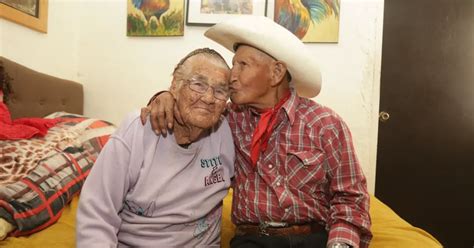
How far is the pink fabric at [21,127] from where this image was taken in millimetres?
1556

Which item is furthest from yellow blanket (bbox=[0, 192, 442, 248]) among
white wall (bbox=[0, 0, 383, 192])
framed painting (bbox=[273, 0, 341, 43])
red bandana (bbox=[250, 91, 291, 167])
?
framed painting (bbox=[273, 0, 341, 43])

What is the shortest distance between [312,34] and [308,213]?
2.01 m

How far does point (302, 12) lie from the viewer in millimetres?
2939

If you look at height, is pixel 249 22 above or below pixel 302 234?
above

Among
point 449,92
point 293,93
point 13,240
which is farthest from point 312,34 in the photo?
point 13,240

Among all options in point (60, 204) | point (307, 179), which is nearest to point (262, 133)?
point (307, 179)

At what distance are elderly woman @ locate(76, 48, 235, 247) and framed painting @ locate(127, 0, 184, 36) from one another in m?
1.88

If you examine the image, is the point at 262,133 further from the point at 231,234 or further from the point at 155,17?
the point at 155,17

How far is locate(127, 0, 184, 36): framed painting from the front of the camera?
9.74ft

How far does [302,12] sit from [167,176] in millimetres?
2227

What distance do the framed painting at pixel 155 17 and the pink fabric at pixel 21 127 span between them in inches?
52.9

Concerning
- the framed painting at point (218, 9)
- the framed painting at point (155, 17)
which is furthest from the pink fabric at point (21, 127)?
the framed painting at point (218, 9)

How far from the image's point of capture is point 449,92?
300cm

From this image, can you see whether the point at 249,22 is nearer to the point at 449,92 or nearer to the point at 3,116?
the point at 3,116
